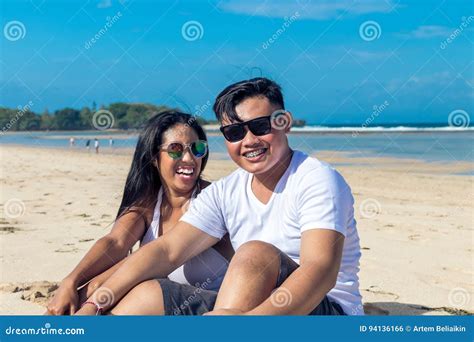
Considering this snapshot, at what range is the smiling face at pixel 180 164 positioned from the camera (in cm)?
347

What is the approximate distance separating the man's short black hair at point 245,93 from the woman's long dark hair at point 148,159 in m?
0.64

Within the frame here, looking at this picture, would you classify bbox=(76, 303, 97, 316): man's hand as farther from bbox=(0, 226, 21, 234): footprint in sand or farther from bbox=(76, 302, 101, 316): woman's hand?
bbox=(0, 226, 21, 234): footprint in sand

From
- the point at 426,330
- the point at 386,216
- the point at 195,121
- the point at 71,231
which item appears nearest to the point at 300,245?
the point at 426,330

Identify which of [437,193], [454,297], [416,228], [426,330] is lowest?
[426,330]

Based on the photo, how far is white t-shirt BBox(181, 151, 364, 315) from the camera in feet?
8.49

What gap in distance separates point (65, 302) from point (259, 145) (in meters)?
1.19

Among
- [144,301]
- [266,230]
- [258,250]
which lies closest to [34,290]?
[144,301]

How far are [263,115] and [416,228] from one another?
14.3 ft

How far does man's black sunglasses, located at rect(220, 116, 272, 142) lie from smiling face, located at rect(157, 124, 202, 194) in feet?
1.82

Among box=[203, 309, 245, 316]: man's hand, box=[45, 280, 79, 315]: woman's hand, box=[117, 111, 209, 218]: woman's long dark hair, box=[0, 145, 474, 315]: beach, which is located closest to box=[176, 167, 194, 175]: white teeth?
box=[117, 111, 209, 218]: woman's long dark hair

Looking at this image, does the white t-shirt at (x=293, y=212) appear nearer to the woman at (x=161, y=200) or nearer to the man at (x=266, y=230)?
the man at (x=266, y=230)

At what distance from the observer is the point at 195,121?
3.60 m

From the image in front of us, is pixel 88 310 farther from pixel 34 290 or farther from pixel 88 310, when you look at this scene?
pixel 34 290

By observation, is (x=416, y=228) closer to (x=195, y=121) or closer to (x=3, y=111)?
(x=195, y=121)
